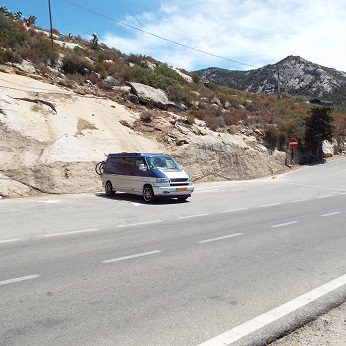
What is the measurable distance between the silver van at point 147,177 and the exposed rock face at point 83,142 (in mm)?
2756

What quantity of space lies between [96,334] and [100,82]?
30717 millimetres

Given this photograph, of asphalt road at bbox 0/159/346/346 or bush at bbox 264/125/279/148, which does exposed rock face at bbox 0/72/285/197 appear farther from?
asphalt road at bbox 0/159/346/346

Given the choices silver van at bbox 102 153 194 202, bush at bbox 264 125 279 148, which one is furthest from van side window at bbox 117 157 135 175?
bush at bbox 264 125 279 148

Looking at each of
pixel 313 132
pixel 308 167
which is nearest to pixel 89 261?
pixel 308 167

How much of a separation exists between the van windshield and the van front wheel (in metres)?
0.97

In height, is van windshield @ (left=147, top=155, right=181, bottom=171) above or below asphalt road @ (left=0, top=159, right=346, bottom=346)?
above

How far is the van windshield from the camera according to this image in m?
15.6

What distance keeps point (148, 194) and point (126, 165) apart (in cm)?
226

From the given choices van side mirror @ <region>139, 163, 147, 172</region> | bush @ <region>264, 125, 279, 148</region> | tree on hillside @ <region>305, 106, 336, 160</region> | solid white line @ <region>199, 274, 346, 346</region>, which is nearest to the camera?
solid white line @ <region>199, 274, 346, 346</region>

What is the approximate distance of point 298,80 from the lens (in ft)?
351

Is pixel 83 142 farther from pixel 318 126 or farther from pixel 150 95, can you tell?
pixel 318 126

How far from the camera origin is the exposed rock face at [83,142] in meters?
18.6

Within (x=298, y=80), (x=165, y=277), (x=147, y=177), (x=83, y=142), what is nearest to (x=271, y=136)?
(x=83, y=142)

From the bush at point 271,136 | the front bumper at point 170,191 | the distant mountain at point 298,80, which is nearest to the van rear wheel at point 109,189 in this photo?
the front bumper at point 170,191
